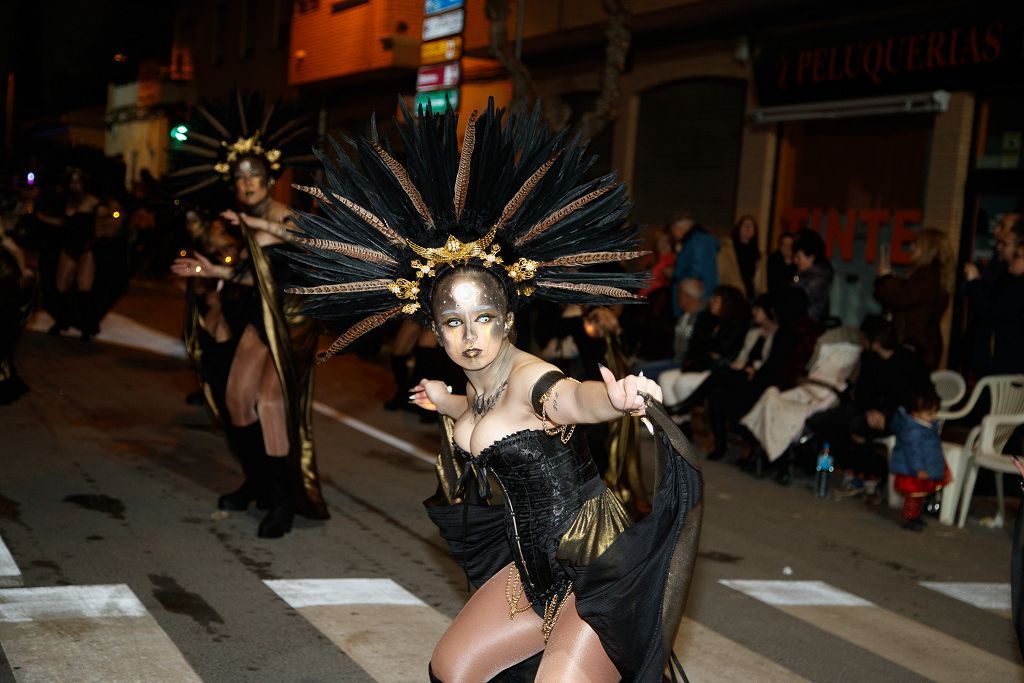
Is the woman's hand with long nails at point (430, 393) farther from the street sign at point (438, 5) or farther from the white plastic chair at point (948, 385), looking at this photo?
the street sign at point (438, 5)

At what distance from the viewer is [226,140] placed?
7.79 m

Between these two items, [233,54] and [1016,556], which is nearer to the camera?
[1016,556]

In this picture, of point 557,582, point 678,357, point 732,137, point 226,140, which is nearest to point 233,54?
point 732,137

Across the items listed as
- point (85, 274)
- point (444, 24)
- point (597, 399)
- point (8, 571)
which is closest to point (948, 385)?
point (8, 571)

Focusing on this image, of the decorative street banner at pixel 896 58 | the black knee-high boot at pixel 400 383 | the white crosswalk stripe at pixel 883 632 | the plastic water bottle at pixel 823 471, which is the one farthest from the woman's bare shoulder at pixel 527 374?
the decorative street banner at pixel 896 58

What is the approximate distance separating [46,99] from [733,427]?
54.0 m

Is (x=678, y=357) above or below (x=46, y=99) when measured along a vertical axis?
below

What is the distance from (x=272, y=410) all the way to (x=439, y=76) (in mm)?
17683

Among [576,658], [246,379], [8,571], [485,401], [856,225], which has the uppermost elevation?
[856,225]

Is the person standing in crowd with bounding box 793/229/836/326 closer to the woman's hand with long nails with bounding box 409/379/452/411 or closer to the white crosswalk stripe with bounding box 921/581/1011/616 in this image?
the white crosswalk stripe with bounding box 921/581/1011/616

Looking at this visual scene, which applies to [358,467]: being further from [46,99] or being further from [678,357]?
[46,99]

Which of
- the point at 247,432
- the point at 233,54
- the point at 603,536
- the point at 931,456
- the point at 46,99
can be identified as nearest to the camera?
the point at 603,536

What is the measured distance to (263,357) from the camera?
291 inches

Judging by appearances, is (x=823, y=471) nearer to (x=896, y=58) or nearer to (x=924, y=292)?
(x=924, y=292)
